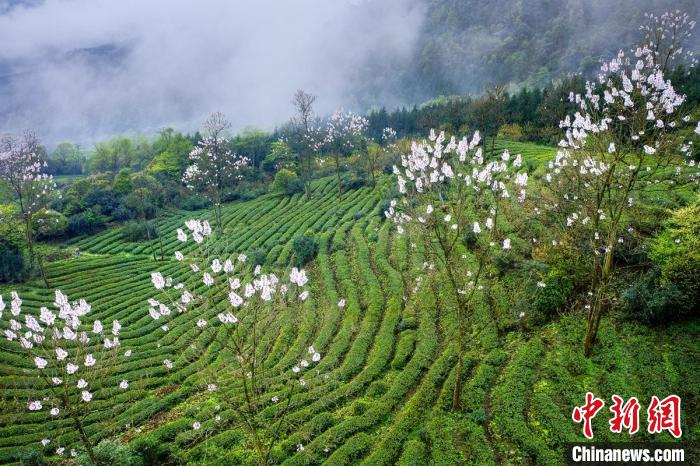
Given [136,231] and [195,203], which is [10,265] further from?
[195,203]

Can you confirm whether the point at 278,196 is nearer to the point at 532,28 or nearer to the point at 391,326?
the point at 391,326

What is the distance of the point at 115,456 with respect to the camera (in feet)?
50.7

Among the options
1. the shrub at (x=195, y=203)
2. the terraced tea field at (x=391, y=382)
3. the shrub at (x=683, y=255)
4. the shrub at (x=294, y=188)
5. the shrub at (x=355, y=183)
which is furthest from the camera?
the shrub at (x=195, y=203)

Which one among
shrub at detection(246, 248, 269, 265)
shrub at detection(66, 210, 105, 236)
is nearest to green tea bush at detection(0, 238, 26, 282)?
shrub at detection(66, 210, 105, 236)

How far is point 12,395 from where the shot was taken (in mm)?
23078

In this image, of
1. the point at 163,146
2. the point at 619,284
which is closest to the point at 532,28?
the point at 163,146

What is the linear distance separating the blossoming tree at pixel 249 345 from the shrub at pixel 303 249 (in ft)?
24.3

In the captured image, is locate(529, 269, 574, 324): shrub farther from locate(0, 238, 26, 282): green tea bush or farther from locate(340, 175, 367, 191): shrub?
locate(0, 238, 26, 282): green tea bush

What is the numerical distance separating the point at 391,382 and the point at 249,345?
30.6 ft

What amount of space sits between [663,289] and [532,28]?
187 metres

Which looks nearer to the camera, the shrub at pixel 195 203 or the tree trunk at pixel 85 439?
the tree trunk at pixel 85 439

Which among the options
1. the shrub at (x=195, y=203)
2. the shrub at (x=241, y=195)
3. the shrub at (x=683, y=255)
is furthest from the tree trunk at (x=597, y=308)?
the shrub at (x=195, y=203)

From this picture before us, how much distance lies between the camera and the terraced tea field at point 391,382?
51.2 ft

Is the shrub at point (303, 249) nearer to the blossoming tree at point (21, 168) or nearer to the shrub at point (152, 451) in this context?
the shrub at point (152, 451)
